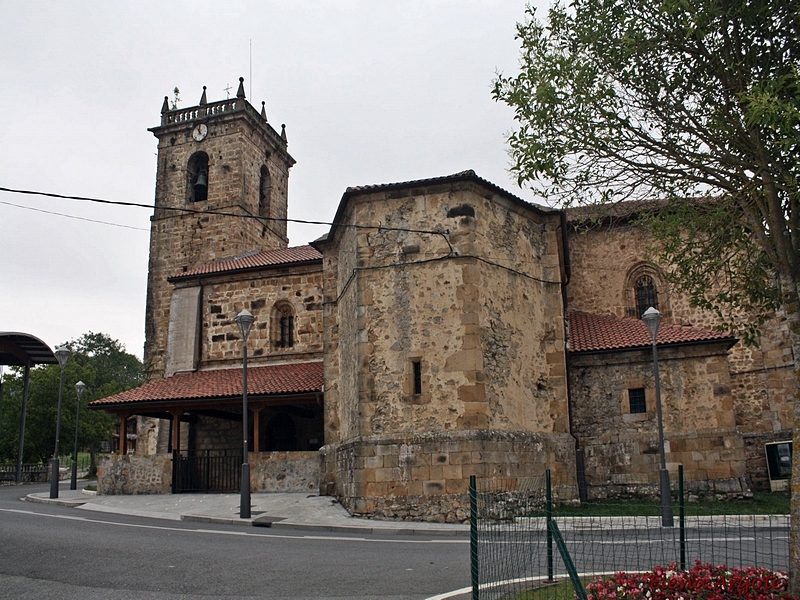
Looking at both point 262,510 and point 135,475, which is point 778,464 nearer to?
point 262,510

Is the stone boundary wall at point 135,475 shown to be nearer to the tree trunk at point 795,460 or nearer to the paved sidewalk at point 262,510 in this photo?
the paved sidewalk at point 262,510

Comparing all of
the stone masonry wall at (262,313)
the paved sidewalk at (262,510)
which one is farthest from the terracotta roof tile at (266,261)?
the paved sidewalk at (262,510)

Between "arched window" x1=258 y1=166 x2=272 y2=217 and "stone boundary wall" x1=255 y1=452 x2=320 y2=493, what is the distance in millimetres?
17476

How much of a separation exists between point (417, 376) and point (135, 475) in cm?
1067

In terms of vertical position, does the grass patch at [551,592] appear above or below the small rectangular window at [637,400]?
below

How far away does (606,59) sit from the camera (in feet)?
28.2

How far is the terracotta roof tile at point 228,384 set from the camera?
22.0 m

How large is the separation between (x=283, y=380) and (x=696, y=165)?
16728 mm

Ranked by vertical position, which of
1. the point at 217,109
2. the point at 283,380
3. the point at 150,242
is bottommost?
the point at 283,380

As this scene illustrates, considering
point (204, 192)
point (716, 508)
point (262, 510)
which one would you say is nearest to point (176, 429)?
point (262, 510)

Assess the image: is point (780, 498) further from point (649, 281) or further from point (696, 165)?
point (696, 165)

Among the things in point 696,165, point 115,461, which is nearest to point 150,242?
point 115,461

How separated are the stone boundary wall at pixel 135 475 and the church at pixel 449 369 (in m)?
0.06

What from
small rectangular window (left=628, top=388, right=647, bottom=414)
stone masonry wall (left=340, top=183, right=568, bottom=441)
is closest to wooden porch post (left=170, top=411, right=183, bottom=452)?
stone masonry wall (left=340, top=183, right=568, bottom=441)
